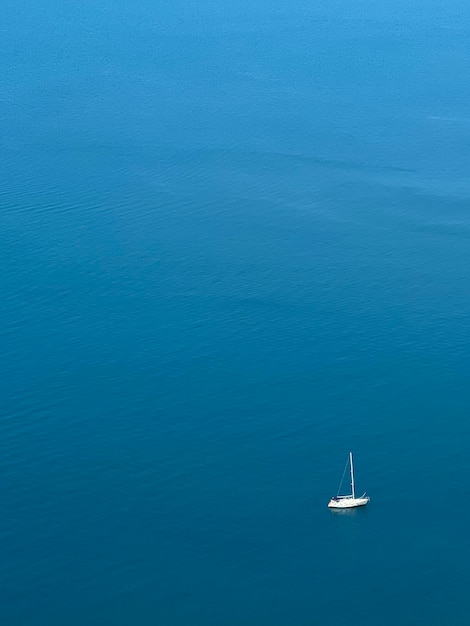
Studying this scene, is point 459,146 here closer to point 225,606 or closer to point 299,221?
point 299,221

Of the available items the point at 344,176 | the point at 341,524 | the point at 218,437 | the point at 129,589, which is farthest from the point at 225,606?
the point at 344,176

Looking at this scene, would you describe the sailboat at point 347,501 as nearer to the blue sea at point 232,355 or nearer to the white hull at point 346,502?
the white hull at point 346,502

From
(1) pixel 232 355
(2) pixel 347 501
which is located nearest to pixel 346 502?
(2) pixel 347 501

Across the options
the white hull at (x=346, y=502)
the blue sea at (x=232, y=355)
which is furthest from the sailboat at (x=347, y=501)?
the blue sea at (x=232, y=355)

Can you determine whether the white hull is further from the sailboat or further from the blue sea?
the blue sea

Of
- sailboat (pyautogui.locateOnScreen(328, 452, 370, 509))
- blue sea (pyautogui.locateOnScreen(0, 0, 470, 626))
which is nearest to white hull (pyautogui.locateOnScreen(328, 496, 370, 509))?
sailboat (pyautogui.locateOnScreen(328, 452, 370, 509))

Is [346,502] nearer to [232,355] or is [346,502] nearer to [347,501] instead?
[347,501]

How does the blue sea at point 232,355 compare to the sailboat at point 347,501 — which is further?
the sailboat at point 347,501
